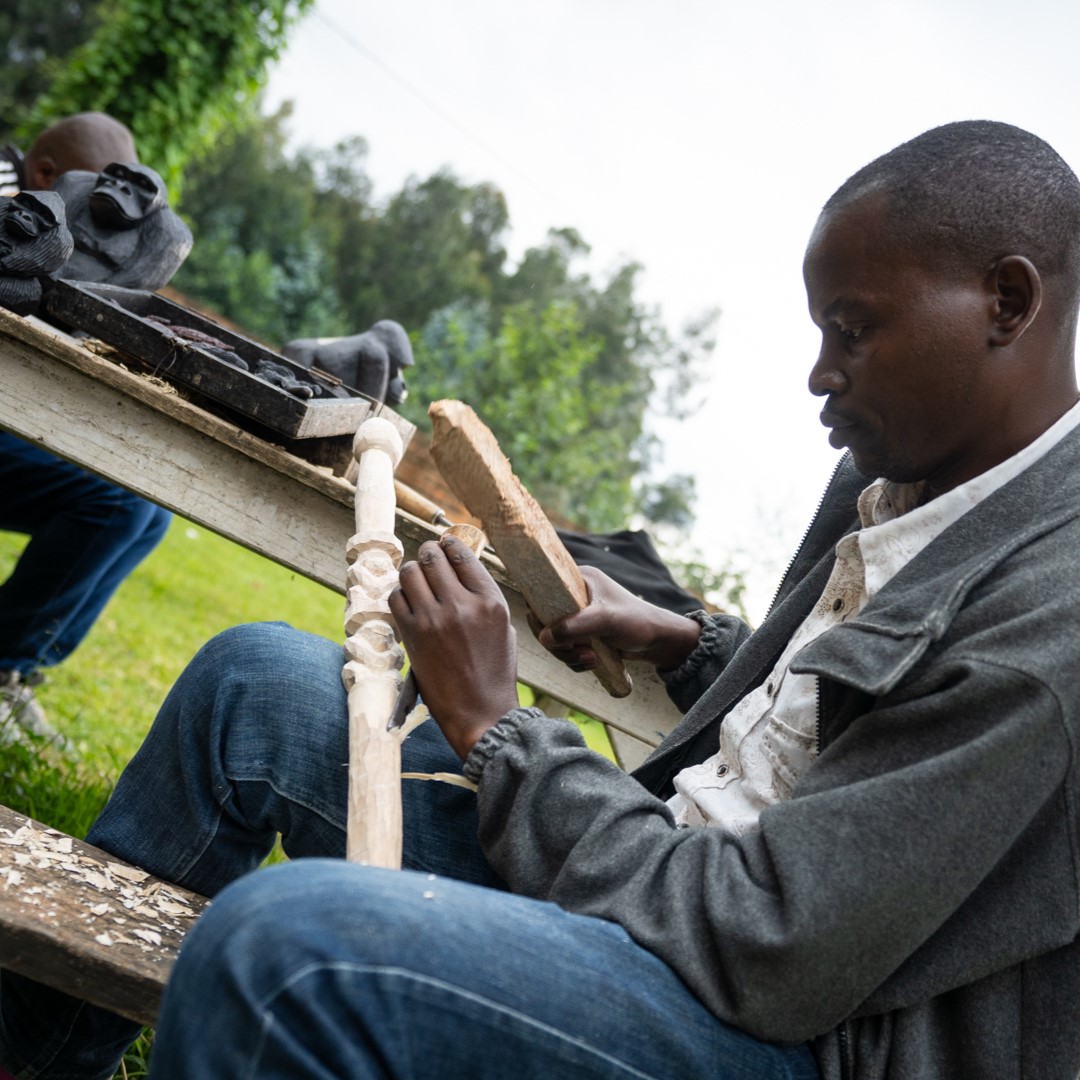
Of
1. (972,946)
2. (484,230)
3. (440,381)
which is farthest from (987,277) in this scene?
(484,230)

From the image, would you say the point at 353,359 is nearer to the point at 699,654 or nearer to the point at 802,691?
the point at 699,654

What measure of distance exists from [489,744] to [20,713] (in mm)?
2666

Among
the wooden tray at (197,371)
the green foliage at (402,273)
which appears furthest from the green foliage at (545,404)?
the wooden tray at (197,371)

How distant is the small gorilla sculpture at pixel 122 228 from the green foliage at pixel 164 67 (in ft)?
22.9

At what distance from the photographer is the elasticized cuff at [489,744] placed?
1.41 m

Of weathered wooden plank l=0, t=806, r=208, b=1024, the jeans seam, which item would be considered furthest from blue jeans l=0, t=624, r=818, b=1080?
weathered wooden plank l=0, t=806, r=208, b=1024

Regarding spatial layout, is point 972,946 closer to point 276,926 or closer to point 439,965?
point 439,965

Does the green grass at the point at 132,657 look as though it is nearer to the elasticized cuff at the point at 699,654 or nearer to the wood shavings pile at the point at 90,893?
the wood shavings pile at the point at 90,893

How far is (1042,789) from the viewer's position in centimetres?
115

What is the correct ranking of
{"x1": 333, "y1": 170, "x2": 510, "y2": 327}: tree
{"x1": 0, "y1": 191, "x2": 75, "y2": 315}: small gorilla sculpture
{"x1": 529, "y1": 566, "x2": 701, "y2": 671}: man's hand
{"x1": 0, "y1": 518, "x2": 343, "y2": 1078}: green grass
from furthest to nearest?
{"x1": 333, "y1": 170, "x2": 510, "y2": 327}: tree
{"x1": 0, "y1": 518, "x2": 343, "y2": 1078}: green grass
{"x1": 0, "y1": 191, "x2": 75, "y2": 315}: small gorilla sculpture
{"x1": 529, "y1": 566, "x2": 701, "y2": 671}: man's hand

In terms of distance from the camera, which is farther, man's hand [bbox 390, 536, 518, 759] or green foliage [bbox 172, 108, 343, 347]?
green foliage [bbox 172, 108, 343, 347]

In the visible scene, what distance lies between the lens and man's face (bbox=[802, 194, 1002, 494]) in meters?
1.43

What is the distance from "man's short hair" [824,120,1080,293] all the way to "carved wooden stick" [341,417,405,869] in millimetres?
865

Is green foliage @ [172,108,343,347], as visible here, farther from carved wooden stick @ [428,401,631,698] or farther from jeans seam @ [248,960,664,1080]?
jeans seam @ [248,960,664,1080]
